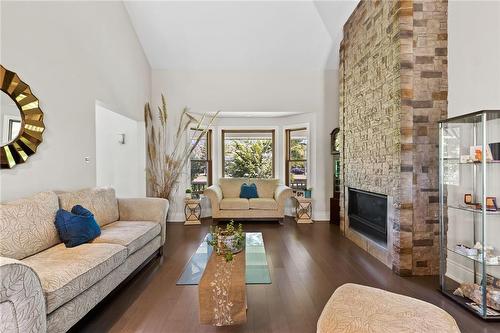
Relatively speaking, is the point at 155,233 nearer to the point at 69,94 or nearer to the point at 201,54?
the point at 69,94

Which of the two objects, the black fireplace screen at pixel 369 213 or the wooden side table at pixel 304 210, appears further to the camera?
the wooden side table at pixel 304 210

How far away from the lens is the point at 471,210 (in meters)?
2.43

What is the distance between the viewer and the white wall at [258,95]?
5746mm

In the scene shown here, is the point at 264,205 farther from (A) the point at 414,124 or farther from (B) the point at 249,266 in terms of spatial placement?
(A) the point at 414,124

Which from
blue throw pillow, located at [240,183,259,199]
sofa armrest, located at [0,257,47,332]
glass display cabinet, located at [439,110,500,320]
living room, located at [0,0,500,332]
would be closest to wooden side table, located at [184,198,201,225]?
living room, located at [0,0,500,332]

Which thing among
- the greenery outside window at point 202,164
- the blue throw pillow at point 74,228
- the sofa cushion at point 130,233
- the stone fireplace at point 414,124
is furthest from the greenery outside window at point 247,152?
the blue throw pillow at point 74,228

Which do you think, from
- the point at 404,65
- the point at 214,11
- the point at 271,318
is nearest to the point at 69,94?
the point at 214,11

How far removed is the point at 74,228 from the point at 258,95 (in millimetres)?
4270

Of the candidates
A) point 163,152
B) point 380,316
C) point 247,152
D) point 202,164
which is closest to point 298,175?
point 247,152

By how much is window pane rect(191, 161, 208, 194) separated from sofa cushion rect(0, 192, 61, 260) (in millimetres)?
3683

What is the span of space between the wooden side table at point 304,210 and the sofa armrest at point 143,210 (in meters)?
2.93

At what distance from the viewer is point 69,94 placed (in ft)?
10.6

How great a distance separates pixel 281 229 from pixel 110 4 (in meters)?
4.67

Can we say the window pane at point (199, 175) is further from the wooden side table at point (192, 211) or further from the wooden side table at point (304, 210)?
the wooden side table at point (304, 210)
